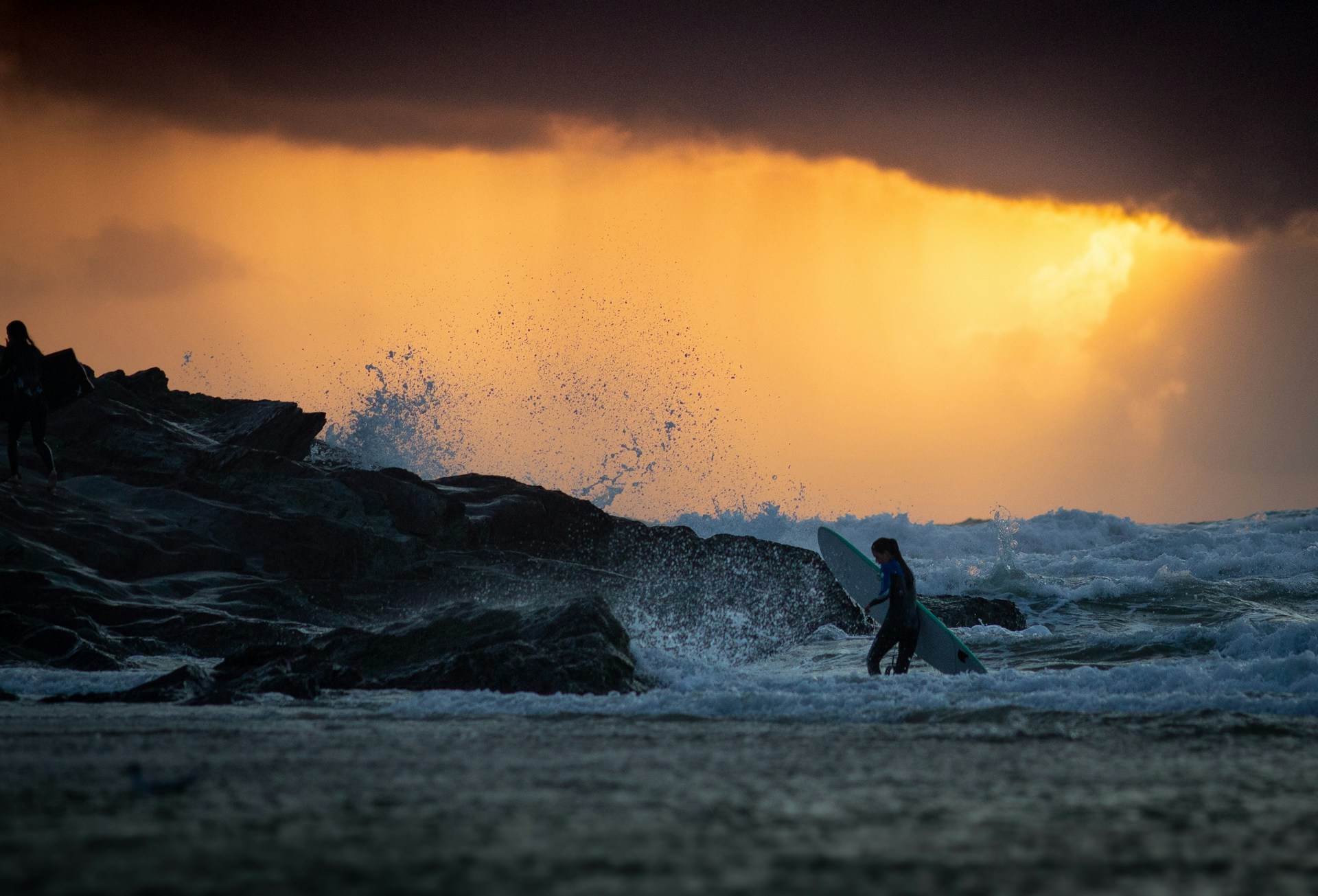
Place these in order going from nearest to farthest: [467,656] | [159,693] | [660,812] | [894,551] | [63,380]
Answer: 1. [660,812]
2. [159,693]
3. [467,656]
4. [894,551]
5. [63,380]

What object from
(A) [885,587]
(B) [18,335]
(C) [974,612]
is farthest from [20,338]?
(C) [974,612]

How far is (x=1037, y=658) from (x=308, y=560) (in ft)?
30.8

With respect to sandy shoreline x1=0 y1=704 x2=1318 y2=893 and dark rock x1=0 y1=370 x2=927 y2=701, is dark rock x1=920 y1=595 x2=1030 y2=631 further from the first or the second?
sandy shoreline x1=0 y1=704 x2=1318 y2=893

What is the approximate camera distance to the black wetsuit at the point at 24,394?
1320 centimetres

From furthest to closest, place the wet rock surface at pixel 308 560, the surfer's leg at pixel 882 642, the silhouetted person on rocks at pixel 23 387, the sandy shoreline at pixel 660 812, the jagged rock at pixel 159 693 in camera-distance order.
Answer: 1. the silhouetted person on rocks at pixel 23 387
2. the surfer's leg at pixel 882 642
3. the wet rock surface at pixel 308 560
4. the jagged rock at pixel 159 693
5. the sandy shoreline at pixel 660 812

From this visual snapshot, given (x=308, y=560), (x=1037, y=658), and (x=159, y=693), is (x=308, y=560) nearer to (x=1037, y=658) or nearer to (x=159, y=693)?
(x=159, y=693)

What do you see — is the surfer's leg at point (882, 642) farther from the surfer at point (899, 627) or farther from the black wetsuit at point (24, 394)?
the black wetsuit at point (24, 394)

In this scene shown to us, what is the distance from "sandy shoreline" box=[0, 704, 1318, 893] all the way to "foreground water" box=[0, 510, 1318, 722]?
1389mm

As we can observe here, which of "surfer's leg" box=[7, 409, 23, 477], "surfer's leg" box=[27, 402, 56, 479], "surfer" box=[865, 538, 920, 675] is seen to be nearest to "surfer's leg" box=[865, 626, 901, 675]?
"surfer" box=[865, 538, 920, 675]

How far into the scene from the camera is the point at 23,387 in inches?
519

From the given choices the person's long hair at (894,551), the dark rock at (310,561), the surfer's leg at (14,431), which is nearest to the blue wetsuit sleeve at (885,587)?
the person's long hair at (894,551)

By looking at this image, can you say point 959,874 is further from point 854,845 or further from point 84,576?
point 84,576

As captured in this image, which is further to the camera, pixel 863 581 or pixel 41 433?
pixel 863 581

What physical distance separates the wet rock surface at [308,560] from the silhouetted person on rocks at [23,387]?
0.73 metres
